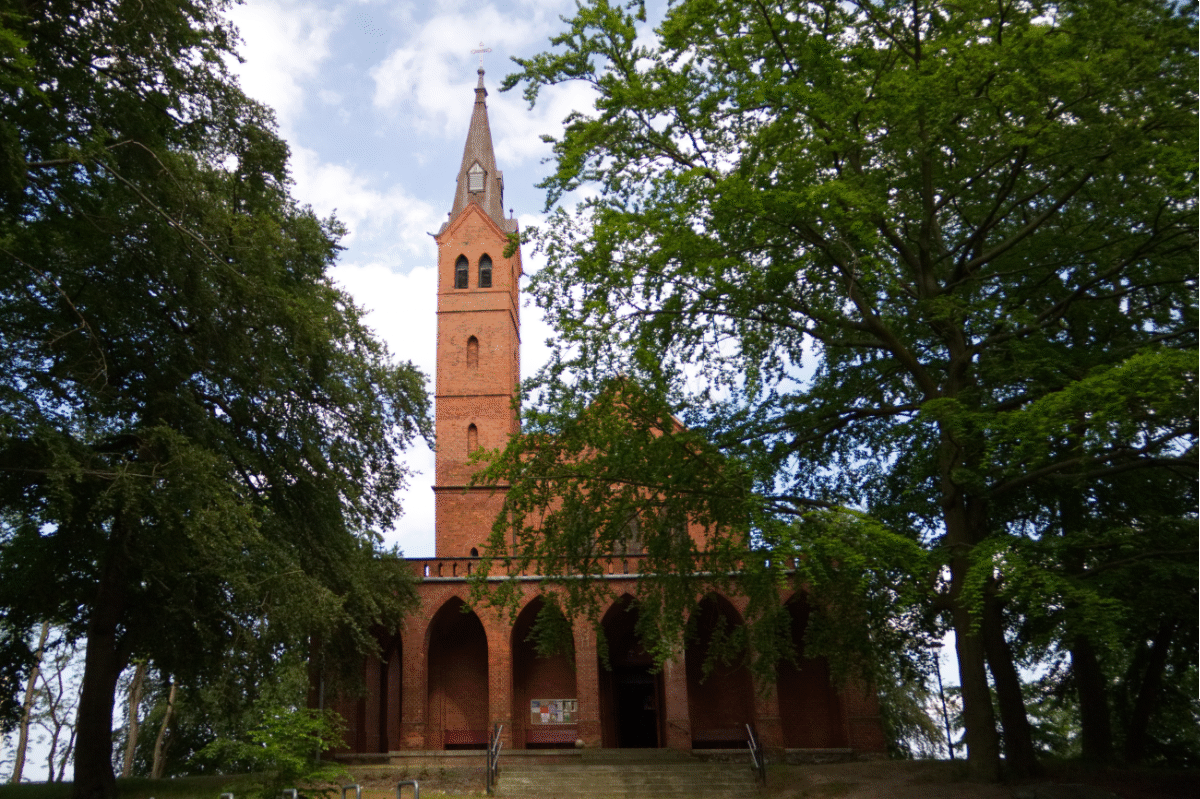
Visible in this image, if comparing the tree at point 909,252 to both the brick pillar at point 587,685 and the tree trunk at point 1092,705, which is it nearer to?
the tree trunk at point 1092,705

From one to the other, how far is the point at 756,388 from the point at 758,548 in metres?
2.96

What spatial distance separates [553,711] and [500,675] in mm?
2884

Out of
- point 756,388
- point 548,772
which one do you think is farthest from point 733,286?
point 548,772

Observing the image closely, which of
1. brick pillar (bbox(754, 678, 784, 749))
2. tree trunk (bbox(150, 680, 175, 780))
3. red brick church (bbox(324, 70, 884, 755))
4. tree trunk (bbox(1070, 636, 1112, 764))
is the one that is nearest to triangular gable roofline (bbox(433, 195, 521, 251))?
red brick church (bbox(324, 70, 884, 755))

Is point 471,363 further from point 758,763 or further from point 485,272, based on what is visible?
point 758,763

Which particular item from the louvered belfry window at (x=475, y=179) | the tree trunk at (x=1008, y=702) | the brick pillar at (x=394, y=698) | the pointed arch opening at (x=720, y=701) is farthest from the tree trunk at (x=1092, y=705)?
the louvered belfry window at (x=475, y=179)

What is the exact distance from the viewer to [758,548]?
40.0ft

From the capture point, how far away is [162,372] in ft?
50.0

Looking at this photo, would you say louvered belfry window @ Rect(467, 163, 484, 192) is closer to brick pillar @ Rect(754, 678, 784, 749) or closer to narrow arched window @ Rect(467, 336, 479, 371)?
narrow arched window @ Rect(467, 336, 479, 371)

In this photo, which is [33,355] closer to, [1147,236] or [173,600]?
[173,600]

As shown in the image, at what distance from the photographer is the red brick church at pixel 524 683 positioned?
23250 mm

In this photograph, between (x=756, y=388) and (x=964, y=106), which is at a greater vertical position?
(x=964, y=106)

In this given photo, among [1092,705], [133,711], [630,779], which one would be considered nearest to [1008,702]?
[1092,705]

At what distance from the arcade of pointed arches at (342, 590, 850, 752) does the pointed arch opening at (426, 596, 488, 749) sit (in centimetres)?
3
